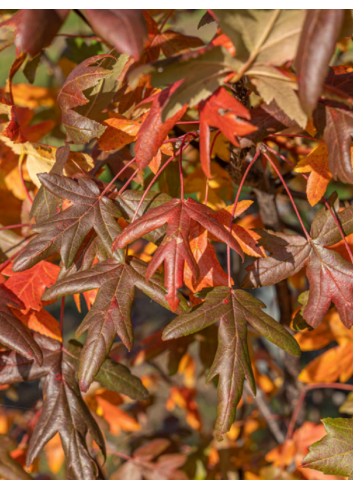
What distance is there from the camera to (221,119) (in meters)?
0.50

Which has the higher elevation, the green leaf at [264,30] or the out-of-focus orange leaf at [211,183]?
the green leaf at [264,30]

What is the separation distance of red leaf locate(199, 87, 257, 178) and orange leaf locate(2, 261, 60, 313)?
0.48 metres

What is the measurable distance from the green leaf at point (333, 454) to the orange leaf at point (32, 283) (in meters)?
0.62

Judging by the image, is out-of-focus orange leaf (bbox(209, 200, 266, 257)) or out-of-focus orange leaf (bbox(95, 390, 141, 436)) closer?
out-of-focus orange leaf (bbox(209, 200, 266, 257))

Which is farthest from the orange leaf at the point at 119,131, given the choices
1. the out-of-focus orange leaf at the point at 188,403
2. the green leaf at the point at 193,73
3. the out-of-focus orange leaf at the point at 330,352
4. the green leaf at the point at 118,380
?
the out-of-focus orange leaf at the point at 188,403

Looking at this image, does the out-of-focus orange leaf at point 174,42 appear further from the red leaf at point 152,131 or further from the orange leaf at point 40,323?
the orange leaf at point 40,323

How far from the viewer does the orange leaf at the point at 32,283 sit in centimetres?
78

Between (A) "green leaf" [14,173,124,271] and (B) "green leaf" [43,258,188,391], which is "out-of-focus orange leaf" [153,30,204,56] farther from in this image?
(B) "green leaf" [43,258,188,391]

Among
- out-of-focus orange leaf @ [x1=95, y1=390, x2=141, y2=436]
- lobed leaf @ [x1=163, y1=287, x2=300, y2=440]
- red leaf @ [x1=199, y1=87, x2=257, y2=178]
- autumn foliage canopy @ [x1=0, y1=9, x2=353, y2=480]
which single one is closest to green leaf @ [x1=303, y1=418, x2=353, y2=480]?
autumn foliage canopy @ [x1=0, y1=9, x2=353, y2=480]

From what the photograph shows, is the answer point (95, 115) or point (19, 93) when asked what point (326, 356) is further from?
point (19, 93)

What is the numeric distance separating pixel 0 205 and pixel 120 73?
0.82 meters

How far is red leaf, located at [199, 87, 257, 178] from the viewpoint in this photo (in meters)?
0.49

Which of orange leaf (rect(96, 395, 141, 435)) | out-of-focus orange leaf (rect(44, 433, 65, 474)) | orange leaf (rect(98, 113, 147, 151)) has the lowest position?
out-of-focus orange leaf (rect(44, 433, 65, 474))

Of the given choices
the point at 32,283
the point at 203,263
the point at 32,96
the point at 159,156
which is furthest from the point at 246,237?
the point at 32,96
